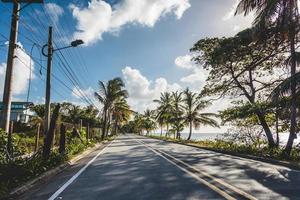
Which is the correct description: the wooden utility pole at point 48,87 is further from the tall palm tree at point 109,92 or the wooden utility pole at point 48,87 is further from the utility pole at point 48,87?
the tall palm tree at point 109,92

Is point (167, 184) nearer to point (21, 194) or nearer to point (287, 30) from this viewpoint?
point (21, 194)

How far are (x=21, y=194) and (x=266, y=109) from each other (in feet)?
63.7

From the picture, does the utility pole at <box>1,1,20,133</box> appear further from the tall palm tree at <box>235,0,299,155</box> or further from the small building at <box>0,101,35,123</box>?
the small building at <box>0,101,35,123</box>

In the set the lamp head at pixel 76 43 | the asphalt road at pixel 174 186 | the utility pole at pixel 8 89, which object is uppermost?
the lamp head at pixel 76 43

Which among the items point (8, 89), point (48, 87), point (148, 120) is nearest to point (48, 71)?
point (48, 87)

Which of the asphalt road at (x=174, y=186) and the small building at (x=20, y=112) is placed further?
the small building at (x=20, y=112)

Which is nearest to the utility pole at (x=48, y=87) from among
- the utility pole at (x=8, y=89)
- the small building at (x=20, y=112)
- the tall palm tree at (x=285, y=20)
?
the utility pole at (x=8, y=89)

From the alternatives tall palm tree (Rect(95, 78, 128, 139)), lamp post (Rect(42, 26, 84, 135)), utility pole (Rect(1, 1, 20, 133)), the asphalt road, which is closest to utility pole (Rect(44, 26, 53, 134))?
lamp post (Rect(42, 26, 84, 135))

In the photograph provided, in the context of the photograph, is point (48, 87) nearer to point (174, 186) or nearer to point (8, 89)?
point (8, 89)

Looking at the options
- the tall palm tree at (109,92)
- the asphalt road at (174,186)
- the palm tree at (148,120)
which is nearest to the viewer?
the asphalt road at (174,186)

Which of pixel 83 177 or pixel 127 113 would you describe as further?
pixel 127 113

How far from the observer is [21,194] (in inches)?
330

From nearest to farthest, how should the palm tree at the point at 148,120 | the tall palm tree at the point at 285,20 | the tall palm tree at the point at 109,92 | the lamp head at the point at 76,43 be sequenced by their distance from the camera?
the tall palm tree at the point at 285,20, the lamp head at the point at 76,43, the tall palm tree at the point at 109,92, the palm tree at the point at 148,120

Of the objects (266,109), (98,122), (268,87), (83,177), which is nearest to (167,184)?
(83,177)
